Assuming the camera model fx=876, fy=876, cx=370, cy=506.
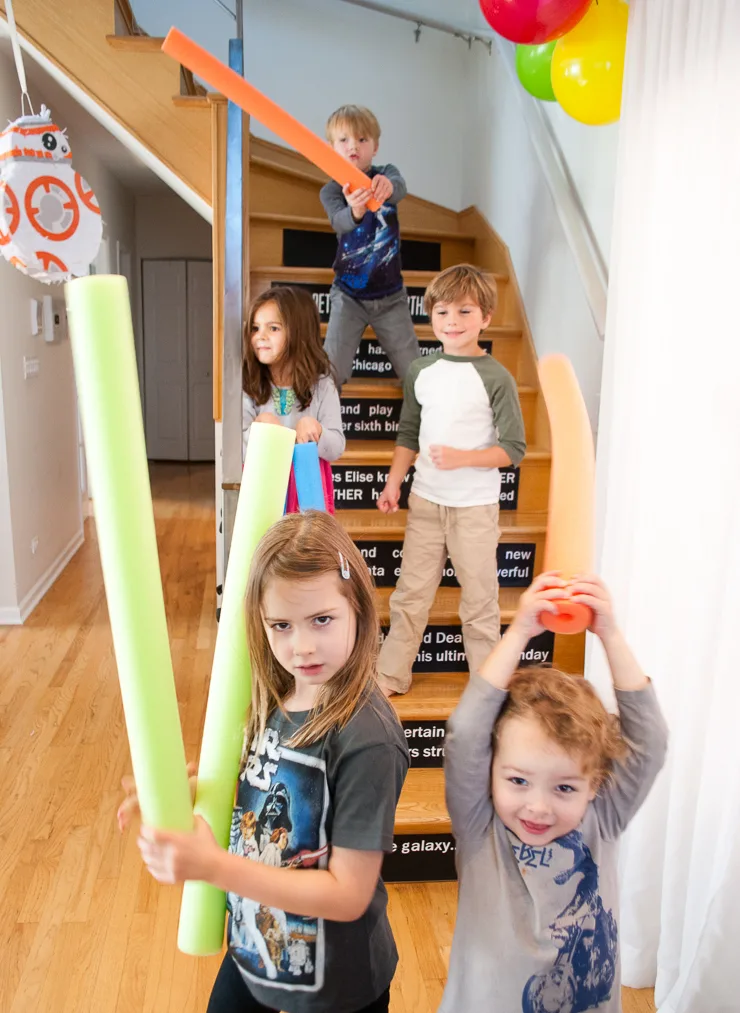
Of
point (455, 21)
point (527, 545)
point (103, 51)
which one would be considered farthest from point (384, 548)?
point (455, 21)

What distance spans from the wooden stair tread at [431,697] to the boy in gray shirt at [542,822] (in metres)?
1.20

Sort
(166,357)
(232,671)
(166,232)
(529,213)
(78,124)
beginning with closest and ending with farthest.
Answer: (232,671), (529,213), (78,124), (166,232), (166,357)

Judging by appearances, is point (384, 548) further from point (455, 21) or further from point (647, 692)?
point (455, 21)

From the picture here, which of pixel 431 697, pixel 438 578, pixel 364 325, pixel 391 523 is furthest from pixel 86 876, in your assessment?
pixel 364 325

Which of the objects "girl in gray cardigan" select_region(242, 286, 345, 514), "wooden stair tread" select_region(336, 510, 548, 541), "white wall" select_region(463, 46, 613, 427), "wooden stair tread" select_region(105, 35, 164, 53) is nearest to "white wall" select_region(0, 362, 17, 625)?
"wooden stair tread" select_region(105, 35, 164, 53)

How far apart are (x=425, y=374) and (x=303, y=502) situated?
1515 millimetres

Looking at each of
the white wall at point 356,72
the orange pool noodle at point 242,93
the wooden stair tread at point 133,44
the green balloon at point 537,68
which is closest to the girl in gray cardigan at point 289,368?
the green balloon at point 537,68

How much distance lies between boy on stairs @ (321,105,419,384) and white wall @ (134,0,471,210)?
1781 mm

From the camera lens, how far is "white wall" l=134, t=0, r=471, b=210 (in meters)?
4.59

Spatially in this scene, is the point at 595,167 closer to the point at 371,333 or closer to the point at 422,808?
the point at 371,333

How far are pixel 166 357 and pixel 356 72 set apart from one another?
15.1ft

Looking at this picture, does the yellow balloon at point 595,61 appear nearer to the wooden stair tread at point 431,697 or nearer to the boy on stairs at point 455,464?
the boy on stairs at point 455,464

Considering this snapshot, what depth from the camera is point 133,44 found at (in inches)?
131

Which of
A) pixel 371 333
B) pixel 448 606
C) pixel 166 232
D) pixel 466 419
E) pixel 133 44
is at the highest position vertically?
pixel 133 44
